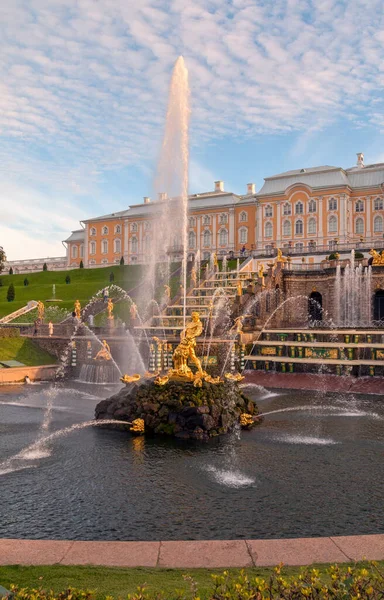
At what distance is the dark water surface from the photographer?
799 cm

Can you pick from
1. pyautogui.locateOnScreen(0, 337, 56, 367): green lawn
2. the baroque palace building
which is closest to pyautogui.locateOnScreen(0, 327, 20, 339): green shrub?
pyautogui.locateOnScreen(0, 337, 56, 367): green lawn

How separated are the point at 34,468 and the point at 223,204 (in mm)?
66395

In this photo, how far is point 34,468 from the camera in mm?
10969

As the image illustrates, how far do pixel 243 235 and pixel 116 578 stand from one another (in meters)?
69.0

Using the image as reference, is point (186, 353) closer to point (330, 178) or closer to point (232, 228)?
point (330, 178)

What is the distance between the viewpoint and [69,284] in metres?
60.4

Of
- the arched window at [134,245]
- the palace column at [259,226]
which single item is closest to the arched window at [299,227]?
the palace column at [259,226]

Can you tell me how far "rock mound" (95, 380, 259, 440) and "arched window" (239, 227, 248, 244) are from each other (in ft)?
192

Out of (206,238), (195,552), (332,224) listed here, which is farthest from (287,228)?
(195,552)

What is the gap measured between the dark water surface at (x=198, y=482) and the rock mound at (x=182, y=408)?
63 centimetres

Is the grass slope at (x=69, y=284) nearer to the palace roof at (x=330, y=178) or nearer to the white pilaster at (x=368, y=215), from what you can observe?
the palace roof at (x=330, y=178)

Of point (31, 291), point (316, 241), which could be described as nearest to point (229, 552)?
point (31, 291)

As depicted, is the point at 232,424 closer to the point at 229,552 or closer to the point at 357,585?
the point at 229,552

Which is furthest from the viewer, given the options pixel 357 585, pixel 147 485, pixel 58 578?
pixel 147 485
